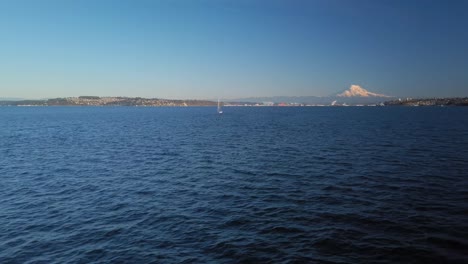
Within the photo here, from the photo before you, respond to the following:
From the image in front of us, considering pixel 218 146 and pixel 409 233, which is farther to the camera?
pixel 218 146

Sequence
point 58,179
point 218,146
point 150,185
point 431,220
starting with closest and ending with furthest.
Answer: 1. point 431,220
2. point 150,185
3. point 58,179
4. point 218,146

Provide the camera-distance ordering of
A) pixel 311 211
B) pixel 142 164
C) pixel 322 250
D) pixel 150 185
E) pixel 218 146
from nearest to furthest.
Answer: pixel 322 250 < pixel 311 211 < pixel 150 185 < pixel 142 164 < pixel 218 146

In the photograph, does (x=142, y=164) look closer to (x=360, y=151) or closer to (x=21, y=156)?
(x=21, y=156)

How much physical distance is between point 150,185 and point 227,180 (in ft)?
31.6

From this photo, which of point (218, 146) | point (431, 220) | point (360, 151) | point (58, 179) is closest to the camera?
point (431, 220)

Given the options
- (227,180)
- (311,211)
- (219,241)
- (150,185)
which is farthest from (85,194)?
(311,211)

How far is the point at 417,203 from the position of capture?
3072 cm

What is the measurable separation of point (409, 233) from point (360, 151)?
39.1 m

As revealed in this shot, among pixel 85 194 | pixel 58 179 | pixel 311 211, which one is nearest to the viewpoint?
pixel 311 211

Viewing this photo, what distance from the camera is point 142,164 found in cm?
5322

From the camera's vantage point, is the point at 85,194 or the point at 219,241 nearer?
the point at 219,241

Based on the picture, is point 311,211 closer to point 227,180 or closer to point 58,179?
point 227,180

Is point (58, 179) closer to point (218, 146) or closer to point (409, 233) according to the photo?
point (218, 146)

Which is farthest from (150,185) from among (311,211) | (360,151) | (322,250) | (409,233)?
(360,151)
